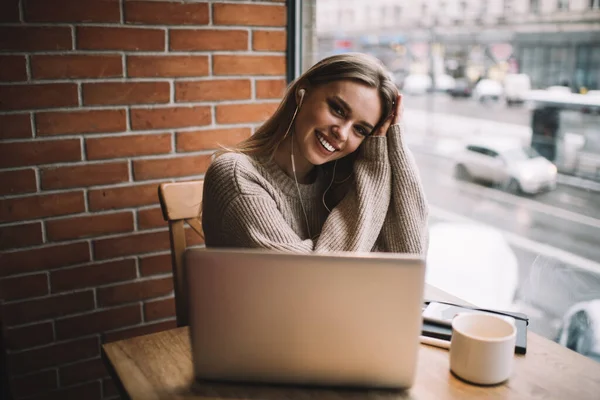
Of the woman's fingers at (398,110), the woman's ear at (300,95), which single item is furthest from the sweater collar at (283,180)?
the woman's fingers at (398,110)

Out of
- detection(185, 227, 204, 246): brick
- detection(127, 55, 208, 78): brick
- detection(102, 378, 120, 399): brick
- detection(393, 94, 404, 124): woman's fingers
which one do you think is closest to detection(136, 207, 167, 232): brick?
detection(185, 227, 204, 246): brick

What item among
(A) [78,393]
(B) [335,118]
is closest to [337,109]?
(B) [335,118]

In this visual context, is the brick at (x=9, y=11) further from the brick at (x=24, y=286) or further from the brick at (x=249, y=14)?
the brick at (x=24, y=286)

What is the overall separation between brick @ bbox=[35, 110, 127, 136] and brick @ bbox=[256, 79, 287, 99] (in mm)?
503

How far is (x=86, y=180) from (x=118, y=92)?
293mm

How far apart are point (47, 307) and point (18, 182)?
16.2 inches

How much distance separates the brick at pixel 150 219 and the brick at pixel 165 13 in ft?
2.00

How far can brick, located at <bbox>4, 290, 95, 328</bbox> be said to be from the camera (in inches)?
64.4

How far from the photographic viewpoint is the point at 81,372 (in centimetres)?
179

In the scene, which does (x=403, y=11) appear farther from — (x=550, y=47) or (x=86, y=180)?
(x=86, y=180)

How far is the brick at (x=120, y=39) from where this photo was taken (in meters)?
1.59

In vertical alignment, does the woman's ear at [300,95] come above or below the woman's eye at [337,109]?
above

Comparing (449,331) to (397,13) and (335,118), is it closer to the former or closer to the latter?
(335,118)

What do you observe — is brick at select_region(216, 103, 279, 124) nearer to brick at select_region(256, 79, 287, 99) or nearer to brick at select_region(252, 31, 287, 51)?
brick at select_region(256, 79, 287, 99)
